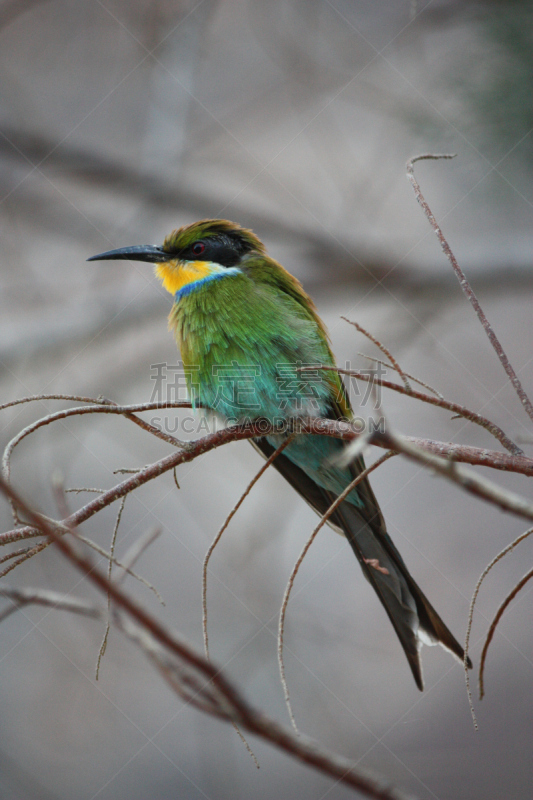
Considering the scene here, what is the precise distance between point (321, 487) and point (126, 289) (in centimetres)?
194

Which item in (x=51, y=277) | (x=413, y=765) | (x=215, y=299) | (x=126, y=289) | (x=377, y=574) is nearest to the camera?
(x=377, y=574)

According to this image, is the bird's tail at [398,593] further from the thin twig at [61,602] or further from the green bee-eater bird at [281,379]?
the thin twig at [61,602]

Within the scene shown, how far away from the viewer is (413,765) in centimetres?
318

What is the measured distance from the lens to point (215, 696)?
570 mm

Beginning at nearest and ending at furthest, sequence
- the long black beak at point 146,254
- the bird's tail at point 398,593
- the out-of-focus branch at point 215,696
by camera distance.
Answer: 1. the out-of-focus branch at point 215,696
2. the bird's tail at point 398,593
3. the long black beak at point 146,254

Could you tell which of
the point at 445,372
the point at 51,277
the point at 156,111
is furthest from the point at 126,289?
the point at 445,372

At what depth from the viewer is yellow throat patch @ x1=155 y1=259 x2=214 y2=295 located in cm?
241

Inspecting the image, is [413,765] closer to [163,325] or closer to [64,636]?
[64,636]

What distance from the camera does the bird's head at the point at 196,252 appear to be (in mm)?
2445

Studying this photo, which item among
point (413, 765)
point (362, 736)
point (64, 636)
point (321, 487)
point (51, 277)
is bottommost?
point (413, 765)

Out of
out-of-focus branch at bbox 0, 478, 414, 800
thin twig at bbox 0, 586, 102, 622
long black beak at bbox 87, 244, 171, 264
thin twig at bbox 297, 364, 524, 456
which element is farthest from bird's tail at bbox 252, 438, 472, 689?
out-of-focus branch at bbox 0, 478, 414, 800

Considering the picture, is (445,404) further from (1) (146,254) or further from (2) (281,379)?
(1) (146,254)

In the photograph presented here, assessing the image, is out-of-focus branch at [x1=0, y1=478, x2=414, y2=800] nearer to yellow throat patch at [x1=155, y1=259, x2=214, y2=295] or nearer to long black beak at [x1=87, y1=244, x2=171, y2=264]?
yellow throat patch at [x1=155, y1=259, x2=214, y2=295]

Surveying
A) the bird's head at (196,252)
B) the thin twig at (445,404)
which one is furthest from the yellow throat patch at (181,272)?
the thin twig at (445,404)
